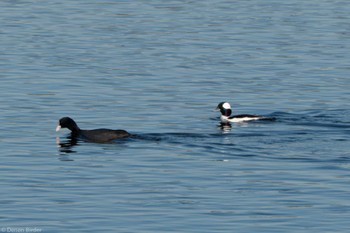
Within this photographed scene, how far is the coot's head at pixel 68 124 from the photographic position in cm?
3219

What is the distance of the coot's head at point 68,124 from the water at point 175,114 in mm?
374

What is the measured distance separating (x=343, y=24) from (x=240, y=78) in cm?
1543

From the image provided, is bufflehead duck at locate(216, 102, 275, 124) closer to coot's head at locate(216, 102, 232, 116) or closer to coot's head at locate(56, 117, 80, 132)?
coot's head at locate(216, 102, 232, 116)

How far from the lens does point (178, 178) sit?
26234 mm

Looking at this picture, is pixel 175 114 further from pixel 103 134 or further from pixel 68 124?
pixel 103 134

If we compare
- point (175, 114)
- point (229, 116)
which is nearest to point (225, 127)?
point (229, 116)

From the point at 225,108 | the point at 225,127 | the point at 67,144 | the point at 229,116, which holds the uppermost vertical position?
the point at 225,108

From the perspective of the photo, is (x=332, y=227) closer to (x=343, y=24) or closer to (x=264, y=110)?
(x=264, y=110)

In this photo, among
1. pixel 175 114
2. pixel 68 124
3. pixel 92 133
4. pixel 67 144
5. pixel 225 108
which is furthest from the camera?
pixel 225 108

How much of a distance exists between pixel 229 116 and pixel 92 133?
5427 mm

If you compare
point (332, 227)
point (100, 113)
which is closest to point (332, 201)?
point (332, 227)

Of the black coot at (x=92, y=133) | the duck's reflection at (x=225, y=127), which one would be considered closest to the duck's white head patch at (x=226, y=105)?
the duck's reflection at (x=225, y=127)

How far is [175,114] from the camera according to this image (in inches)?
1393

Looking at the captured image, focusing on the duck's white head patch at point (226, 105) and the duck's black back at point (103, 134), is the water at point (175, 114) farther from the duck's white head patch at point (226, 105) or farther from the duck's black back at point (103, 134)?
the duck's white head patch at point (226, 105)
